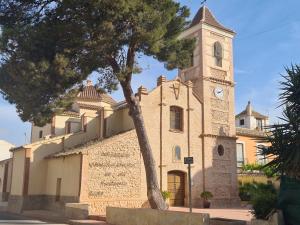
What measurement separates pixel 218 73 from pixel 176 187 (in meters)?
9.60

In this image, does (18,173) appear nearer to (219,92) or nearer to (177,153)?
(177,153)

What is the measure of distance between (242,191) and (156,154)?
8.86m

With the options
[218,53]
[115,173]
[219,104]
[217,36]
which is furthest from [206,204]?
[217,36]

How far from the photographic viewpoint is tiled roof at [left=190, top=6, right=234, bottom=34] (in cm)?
3200

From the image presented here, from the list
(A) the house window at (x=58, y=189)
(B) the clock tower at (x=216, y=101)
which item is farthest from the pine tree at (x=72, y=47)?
(B) the clock tower at (x=216, y=101)

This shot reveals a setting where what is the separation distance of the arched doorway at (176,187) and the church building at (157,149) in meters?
0.07

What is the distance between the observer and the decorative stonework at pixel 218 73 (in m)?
31.7

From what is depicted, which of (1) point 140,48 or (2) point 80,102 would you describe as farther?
(2) point 80,102

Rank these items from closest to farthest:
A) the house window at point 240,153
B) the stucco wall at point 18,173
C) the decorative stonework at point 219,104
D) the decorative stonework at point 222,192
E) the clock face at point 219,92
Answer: the stucco wall at point 18,173
the decorative stonework at point 222,192
the decorative stonework at point 219,104
the clock face at point 219,92
the house window at point 240,153

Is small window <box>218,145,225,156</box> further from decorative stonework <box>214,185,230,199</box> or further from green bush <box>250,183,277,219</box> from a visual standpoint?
green bush <box>250,183,277,219</box>

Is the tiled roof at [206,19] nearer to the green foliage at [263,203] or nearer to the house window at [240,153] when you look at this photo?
the house window at [240,153]

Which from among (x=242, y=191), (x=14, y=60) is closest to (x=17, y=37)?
(x=14, y=60)

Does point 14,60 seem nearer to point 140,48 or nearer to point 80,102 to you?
point 140,48

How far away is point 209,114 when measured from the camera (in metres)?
30.9
